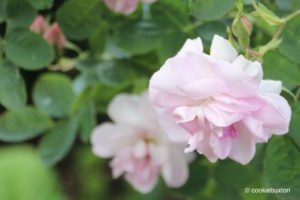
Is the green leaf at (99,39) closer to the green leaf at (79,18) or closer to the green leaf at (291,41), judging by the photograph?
the green leaf at (79,18)

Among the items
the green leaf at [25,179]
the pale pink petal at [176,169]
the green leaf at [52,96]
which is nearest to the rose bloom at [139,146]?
the pale pink petal at [176,169]

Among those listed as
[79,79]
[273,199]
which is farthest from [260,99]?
[79,79]

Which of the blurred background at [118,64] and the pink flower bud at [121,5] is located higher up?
the pink flower bud at [121,5]

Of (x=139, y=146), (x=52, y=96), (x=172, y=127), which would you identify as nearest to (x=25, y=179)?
(x=52, y=96)

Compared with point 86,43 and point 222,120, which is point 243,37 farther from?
point 86,43

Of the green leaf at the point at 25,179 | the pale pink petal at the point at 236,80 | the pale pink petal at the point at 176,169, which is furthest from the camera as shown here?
the green leaf at the point at 25,179

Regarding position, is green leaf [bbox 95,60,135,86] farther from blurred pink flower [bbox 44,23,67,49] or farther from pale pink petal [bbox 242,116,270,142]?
pale pink petal [bbox 242,116,270,142]
